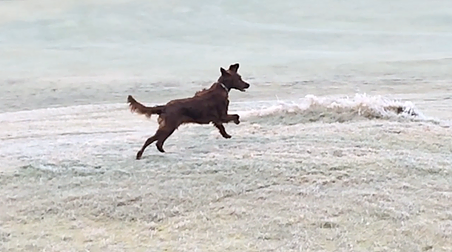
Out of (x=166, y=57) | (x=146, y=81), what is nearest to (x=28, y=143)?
(x=146, y=81)

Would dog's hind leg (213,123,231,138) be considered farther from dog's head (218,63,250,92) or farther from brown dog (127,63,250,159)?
dog's head (218,63,250,92)

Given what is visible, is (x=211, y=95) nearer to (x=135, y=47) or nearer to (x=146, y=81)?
(x=146, y=81)

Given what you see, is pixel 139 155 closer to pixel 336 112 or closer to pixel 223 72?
pixel 223 72

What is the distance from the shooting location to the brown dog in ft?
7.42

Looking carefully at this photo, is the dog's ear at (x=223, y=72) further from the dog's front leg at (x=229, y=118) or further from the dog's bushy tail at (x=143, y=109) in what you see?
the dog's bushy tail at (x=143, y=109)

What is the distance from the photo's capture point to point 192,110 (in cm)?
230

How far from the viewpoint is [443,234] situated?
1.62 metres

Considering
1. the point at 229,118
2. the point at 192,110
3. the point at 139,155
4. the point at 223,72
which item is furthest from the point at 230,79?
the point at 139,155

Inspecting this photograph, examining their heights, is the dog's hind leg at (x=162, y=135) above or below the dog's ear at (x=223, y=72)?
below

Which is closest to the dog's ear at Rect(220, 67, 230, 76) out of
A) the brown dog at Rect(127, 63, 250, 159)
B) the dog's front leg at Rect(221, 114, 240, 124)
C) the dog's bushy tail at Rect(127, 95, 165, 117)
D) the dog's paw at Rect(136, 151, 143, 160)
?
the brown dog at Rect(127, 63, 250, 159)

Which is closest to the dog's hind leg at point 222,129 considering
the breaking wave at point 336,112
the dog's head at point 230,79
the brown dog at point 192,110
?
the brown dog at point 192,110

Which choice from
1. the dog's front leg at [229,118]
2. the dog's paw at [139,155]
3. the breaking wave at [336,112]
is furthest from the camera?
the breaking wave at [336,112]

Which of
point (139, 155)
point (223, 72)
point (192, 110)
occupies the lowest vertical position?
point (139, 155)

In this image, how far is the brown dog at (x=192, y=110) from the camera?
2.26 meters
